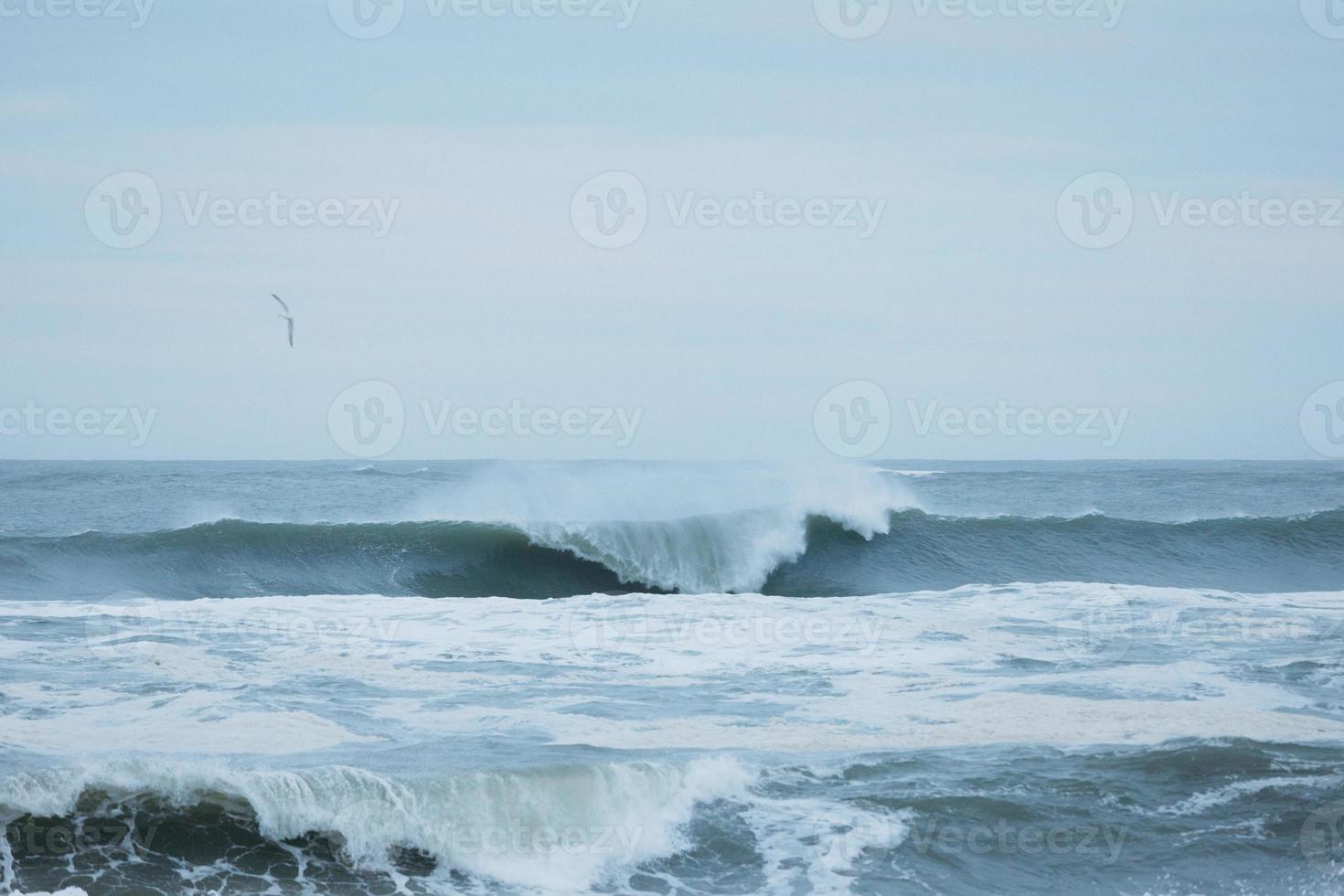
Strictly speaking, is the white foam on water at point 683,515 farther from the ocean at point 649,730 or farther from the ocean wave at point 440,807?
the ocean wave at point 440,807

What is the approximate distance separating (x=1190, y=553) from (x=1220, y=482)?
21.2m

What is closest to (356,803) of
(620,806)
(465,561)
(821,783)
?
(620,806)

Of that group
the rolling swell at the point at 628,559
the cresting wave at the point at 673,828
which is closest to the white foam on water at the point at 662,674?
the cresting wave at the point at 673,828

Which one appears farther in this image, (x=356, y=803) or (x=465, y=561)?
(x=465, y=561)

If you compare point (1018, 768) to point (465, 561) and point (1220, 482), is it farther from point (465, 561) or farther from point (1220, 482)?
point (1220, 482)

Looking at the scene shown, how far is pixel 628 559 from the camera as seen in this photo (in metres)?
19.5

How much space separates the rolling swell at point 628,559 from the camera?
18.4m

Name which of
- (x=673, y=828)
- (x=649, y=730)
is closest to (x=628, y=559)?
(x=649, y=730)

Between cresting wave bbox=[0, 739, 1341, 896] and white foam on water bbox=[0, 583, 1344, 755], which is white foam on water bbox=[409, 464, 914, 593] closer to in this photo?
white foam on water bbox=[0, 583, 1344, 755]

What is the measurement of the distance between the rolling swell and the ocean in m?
0.12

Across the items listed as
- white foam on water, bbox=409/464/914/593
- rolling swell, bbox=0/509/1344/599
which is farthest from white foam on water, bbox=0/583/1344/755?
white foam on water, bbox=409/464/914/593

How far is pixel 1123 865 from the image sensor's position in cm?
699

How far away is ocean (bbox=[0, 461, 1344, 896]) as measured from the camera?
7027mm

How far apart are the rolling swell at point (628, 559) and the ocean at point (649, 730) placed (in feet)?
0.40
